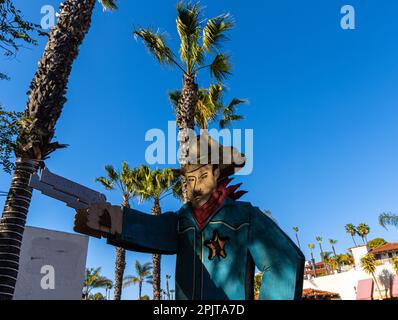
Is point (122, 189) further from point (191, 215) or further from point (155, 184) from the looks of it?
point (191, 215)

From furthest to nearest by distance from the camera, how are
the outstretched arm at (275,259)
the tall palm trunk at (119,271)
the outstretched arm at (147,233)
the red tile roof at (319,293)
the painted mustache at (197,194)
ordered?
the red tile roof at (319,293) → the tall palm trunk at (119,271) → the painted mustache at (197,194) → the outstretched arm at (147,233) → the outstretched arm at (275,259)

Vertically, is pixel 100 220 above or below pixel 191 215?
below

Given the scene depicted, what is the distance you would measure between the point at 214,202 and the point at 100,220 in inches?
49.4

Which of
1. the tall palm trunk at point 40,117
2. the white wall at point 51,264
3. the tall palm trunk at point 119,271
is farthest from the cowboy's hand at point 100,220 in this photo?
the tall palm trunk at point 119,271

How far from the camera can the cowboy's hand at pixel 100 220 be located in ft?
11.9

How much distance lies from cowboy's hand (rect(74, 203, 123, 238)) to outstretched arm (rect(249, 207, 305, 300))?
1.45 metres

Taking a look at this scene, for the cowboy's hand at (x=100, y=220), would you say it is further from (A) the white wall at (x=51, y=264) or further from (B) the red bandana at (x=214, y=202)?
(A) the white wall at (x=51, y=264)

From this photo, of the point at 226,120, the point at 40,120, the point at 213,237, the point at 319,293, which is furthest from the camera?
the point at 319,293

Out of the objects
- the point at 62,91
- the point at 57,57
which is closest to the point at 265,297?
the point at 62,91

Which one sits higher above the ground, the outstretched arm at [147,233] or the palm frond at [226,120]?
the palm frond at [226,120]

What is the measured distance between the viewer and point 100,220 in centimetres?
372

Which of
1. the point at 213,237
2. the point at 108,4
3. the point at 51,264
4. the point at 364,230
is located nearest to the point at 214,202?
the point at 213,237

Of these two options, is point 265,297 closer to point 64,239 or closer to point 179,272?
point 179,272
